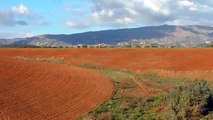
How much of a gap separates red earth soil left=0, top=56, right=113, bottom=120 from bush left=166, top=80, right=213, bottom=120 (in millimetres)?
5095

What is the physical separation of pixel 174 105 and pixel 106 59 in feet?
167

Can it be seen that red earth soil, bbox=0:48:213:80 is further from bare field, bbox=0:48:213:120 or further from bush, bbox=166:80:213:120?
bush, bbox=166:80:213:120

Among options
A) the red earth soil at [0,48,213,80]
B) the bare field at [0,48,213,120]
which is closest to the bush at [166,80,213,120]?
the bare field at [0,48,213,120]

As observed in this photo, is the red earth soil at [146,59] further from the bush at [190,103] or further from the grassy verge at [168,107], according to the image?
the bush at [190,103]

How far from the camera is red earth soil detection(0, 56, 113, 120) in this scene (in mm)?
23344

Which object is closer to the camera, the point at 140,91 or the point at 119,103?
the point at 119,103

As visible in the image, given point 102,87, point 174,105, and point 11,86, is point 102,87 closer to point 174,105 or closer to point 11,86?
point 11,86

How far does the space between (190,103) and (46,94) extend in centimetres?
A: 1074

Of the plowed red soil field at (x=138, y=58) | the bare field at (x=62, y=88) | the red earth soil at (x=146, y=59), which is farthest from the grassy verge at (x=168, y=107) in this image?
the plowed red soil field at (x=138, y=58)

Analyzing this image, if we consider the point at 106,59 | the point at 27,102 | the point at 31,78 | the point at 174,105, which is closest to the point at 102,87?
the point at 31,78

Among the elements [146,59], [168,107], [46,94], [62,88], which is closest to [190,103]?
[168,107]

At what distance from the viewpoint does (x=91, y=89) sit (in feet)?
109

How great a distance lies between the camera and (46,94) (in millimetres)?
28875

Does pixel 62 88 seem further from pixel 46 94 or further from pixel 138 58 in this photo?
pixel 138 58
